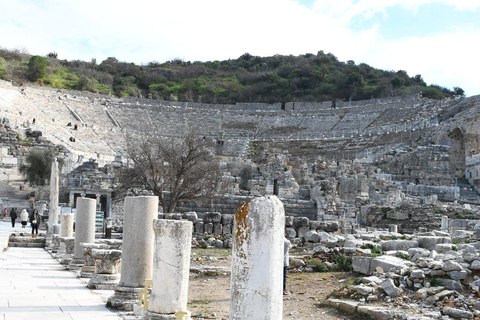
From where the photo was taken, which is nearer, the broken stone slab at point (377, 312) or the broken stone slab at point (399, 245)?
the broken stone slab at point (377, 312)

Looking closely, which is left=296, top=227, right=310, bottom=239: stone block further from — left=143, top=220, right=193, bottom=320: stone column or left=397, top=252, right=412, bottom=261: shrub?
left=143, top=220, right=193, bottom=320: stone column

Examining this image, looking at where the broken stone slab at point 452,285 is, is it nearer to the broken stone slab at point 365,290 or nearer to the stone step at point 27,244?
the broken stone slab at point 365,290

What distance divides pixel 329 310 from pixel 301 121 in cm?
6016

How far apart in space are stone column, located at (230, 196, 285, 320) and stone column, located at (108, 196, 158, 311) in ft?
12.8

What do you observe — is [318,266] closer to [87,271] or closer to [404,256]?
[404,256]

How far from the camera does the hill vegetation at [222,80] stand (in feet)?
260

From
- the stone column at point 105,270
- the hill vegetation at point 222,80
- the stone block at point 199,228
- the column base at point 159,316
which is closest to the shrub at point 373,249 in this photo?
the stone column at point 105,270

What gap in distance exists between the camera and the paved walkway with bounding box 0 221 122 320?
6785 millimetres

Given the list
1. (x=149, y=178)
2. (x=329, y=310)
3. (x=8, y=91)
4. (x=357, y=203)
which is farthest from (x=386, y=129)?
(x=329, y=310)

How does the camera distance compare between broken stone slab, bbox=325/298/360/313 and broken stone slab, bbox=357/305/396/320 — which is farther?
broken stone slab, bbox=325/298/360/313

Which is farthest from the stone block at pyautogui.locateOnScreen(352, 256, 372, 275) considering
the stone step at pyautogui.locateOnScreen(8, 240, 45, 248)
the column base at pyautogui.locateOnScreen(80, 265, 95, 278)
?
the stone step at pyautogui.locateOnScreen(8, 240, 45, 248)

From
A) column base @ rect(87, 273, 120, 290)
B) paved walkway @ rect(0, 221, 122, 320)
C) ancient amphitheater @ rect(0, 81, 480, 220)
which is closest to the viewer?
paved walkway @ rect(0, 221, 122, 320)

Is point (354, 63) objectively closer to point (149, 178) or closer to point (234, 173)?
point (234, 173)

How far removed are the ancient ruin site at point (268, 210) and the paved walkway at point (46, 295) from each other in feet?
0.86
